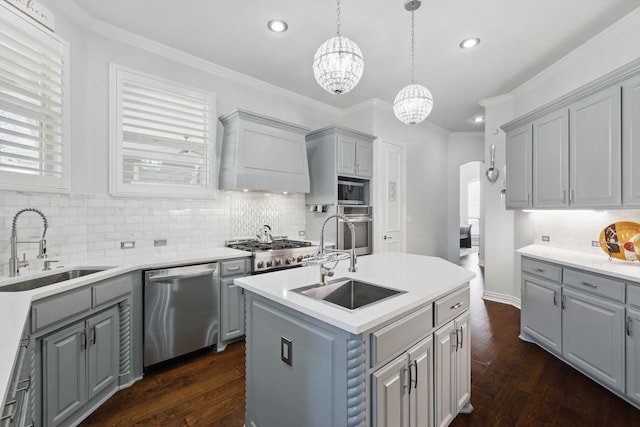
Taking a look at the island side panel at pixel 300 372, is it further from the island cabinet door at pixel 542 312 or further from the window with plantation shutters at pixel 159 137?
the island cabinet door at pixel 542 312

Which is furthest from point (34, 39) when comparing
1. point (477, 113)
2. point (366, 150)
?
point (477, 113)

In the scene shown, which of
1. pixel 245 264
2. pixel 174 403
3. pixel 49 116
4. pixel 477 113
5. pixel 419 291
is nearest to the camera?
pixel 419 291

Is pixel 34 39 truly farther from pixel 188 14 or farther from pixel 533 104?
pixel 533 104

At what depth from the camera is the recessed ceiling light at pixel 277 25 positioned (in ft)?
8.72

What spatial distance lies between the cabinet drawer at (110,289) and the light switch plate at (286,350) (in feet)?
4.69

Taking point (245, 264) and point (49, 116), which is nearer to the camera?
point (49, 116)

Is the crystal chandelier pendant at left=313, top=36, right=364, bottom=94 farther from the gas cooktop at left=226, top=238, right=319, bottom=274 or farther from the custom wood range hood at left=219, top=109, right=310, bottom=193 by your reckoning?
the gas cooktop at left=226, top=238, right=319, bottom=274

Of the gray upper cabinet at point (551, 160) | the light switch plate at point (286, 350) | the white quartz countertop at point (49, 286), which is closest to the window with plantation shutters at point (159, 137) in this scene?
the white quartz countertop at point (49, 286)

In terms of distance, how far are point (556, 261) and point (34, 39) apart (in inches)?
182

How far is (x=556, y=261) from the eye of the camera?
2.63 meters

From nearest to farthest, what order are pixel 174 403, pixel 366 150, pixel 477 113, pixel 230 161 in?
pixel 174 403 → pixel 230 161 → pixel 366 150 → pixel 477 113

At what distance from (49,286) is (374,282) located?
1.88 metres

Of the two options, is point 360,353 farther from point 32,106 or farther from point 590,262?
point 32,106

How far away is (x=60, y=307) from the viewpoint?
173 cm
